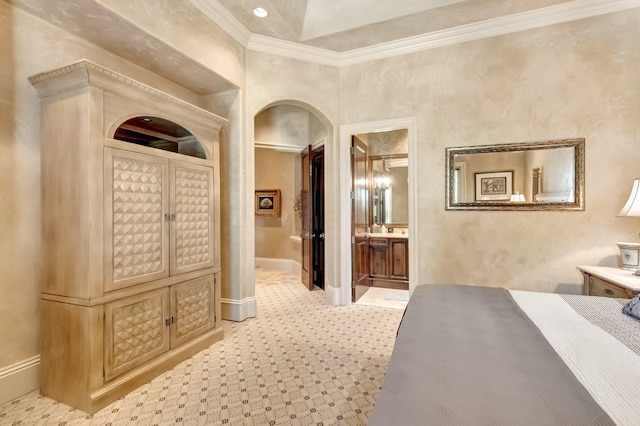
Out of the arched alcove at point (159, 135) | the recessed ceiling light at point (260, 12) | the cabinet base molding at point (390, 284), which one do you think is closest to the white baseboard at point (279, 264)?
the cabinet base molding at point (390, 284)

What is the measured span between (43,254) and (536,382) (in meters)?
2.91

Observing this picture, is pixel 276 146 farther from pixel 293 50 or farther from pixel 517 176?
pixel 517 176

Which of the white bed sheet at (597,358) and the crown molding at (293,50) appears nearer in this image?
the white bed sheet at (597,358)

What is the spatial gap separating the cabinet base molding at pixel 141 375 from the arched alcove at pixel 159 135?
1707 millimetres

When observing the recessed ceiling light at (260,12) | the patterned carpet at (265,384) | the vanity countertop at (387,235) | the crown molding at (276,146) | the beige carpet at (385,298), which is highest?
A: the recessed ceiling light at (260,12)

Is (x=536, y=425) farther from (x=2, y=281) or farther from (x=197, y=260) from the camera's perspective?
(x=2, y=281)

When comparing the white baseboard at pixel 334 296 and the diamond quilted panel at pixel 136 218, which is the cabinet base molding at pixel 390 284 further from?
the diamond quilted panel at pixel 136 218

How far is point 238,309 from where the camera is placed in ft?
11.2

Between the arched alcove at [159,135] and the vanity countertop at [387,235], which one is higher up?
the arched alcove at [159,135]

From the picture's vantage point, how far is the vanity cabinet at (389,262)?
4781 millimetres

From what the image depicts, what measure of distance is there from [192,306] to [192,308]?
0.02 metres

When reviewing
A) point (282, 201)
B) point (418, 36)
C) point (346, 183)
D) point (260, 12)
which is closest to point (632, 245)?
point (346, 183)

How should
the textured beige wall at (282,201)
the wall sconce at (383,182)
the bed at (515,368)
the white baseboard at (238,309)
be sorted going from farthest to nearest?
the textured beige wall at (282,201), the wall sconce at (383,182), the white baseboard at (238,309), the bed at (515,368)

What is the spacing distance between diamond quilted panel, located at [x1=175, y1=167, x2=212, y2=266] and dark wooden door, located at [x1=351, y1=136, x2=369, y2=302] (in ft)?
→ 6.42
